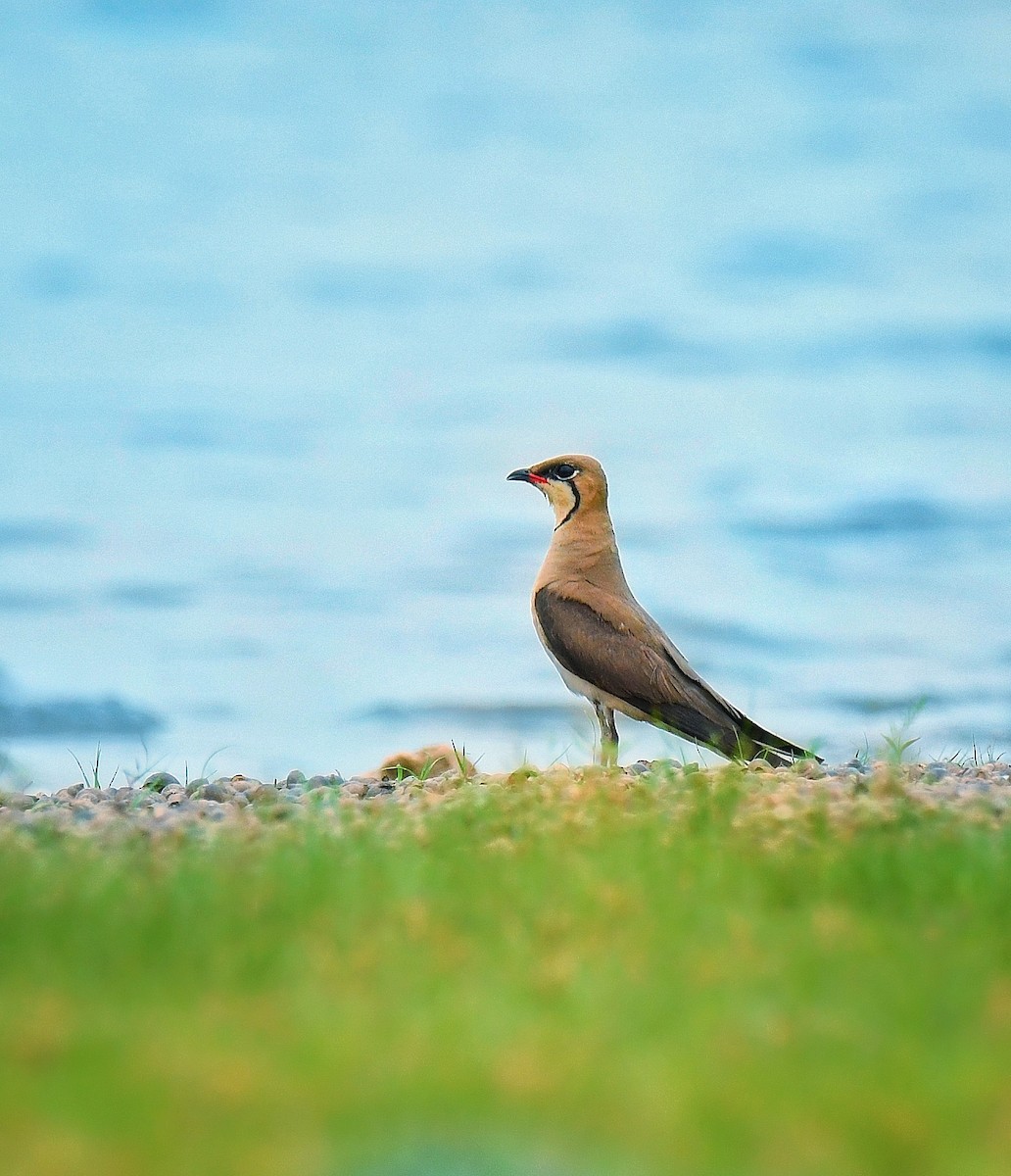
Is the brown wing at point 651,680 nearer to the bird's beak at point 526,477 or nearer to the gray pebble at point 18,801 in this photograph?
the bird's beak at point 526,477

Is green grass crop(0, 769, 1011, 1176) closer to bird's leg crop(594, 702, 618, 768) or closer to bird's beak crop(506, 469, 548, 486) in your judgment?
bird's leg crop(594, 702, 618, 768)

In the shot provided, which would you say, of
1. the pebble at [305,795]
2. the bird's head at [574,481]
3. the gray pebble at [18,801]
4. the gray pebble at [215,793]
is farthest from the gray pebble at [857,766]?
the gray pebble at [18,801]

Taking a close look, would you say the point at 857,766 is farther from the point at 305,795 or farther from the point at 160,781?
the point at 160,781

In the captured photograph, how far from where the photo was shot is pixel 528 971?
416 centimetres

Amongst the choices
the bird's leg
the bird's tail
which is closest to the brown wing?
the bird's tail

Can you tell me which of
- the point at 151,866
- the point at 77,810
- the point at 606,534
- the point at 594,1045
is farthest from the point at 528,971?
the point at 606,534

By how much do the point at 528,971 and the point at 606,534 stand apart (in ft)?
20.6

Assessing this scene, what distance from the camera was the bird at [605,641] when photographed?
9.36 m

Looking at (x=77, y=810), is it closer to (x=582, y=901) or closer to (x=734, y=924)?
(x=582, y=901)

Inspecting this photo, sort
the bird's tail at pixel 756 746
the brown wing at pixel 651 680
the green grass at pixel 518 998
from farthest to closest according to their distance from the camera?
the brown wing at pixel 651 680 → the bird's tail at pixel 756 746 → the green grass at pixel 518 998

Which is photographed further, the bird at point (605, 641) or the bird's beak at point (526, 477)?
the bird's beak at point (526, 477)

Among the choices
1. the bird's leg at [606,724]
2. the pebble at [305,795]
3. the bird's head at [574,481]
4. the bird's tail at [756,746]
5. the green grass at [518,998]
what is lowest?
the green grass at [518,998]

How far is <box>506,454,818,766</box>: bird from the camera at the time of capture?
9.36 meters

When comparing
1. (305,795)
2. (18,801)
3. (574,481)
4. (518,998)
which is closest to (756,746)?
(574,481)
